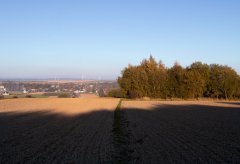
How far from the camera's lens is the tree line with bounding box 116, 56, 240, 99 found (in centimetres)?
8619

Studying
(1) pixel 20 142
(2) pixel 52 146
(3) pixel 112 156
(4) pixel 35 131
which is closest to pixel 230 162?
(3) pixel 112 156

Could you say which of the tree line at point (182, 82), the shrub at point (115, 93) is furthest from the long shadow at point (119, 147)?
the shrub at point (115, 93)

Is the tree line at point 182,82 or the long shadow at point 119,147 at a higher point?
the tree line at point 182,82

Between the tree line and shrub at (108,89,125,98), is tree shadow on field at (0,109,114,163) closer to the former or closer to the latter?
the tree line

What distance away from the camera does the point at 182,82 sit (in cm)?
8750

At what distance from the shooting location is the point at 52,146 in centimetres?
1755

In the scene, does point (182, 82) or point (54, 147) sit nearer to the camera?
point (54, 147)

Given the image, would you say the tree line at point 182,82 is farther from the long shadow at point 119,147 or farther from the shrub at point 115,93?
the long shadow at point 119,147

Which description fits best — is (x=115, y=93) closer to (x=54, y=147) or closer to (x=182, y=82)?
(x=182, y=82)

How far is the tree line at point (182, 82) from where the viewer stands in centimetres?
8619

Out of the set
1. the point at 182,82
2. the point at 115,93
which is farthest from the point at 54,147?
the point at 115,93

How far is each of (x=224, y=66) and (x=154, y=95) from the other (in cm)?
1861

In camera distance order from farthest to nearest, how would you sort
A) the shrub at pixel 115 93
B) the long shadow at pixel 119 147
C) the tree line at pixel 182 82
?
the shrub at pixel 115 93
the tree line at pixel 182 82
the long shadow at pixel 119 147

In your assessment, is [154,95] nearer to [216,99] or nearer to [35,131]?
[216,99]
